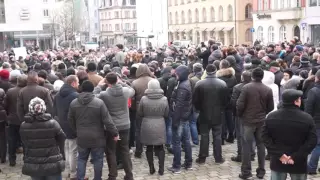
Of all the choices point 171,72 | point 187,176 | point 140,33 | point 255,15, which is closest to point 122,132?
point 187,176

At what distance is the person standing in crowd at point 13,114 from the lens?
9495 millimetres

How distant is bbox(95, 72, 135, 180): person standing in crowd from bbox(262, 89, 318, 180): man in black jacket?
9.82 ft

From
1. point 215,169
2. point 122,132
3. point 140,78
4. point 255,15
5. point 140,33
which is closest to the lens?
point 122,132

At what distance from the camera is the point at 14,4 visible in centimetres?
5131

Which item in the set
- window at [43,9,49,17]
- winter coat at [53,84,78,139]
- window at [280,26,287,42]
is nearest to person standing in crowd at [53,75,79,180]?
winter coat at [53,84,78,139]

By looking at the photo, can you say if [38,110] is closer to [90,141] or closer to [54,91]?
[90,141]

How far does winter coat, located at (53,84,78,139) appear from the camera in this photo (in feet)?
27.3

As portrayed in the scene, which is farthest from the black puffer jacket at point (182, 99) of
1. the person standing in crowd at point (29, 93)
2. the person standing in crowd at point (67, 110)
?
the person standing in crowd at point (29, 93)

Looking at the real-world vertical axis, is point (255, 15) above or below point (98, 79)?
above

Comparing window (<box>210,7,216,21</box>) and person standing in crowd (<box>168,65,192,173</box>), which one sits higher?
window (<box>210,7,216,21</box>)

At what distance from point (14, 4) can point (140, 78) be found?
45417 mm

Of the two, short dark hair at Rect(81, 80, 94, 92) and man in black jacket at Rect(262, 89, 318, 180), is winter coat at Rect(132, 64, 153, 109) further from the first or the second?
man in black jacket at Rect(262, 89, 318, 180)

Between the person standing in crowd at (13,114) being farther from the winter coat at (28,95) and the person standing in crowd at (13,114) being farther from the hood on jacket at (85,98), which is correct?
the hood on jacket at (85,98)

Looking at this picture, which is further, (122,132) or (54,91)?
(54,91)
